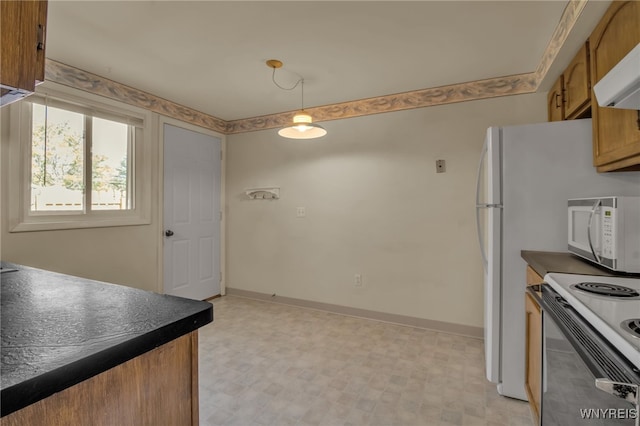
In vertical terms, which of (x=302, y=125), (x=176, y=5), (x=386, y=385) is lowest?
(x=386, y=385)

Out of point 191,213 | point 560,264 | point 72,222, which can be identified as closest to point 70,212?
point 72,222

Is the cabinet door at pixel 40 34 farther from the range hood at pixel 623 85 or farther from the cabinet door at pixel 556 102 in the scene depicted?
the cabinet door at pixel 556 102

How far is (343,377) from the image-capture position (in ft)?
7.11

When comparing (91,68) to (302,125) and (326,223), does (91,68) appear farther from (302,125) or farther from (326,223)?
(326,223)

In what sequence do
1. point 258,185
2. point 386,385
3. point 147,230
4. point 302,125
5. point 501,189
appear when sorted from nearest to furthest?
point 501,189 < point 386,385 < point 302,125 < point 147,230 < point 258,185

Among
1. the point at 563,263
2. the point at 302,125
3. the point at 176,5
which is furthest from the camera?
the point at 302,125

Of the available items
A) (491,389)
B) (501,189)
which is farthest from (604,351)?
(491,389)

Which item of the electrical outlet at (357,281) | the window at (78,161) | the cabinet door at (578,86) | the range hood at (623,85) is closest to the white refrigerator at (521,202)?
the cabinet door at (578,86)

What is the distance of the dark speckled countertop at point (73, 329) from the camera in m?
0.55

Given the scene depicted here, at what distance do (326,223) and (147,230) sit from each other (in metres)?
1.94

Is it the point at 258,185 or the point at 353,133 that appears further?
the point at 258,185

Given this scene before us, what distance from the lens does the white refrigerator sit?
1784 mm

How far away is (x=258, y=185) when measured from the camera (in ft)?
13.0

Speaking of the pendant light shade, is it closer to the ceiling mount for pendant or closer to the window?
the ceiling mount for pendant
